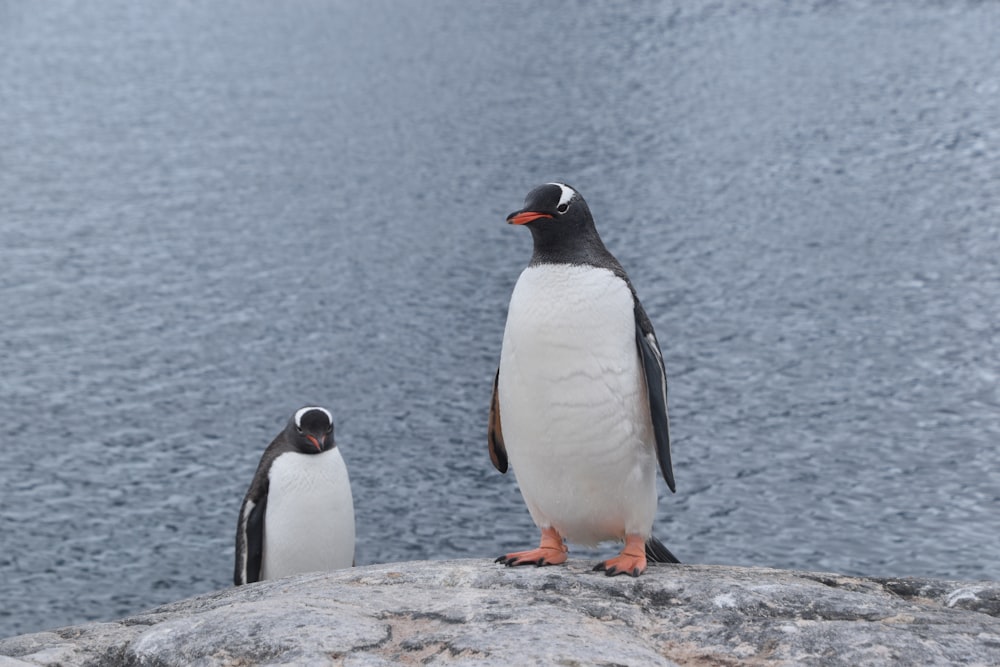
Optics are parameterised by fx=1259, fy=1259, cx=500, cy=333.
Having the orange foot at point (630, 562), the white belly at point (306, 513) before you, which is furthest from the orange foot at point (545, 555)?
the white belly at point (306, 513)

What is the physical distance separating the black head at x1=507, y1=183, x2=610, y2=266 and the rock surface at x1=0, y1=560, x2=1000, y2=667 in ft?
5.05

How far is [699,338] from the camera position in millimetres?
16844

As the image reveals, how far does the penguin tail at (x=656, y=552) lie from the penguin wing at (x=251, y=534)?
4.05m

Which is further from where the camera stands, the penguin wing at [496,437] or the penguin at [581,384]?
the penguin wing at [496,437]

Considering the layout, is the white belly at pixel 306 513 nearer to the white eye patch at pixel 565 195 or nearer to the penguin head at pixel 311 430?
the penguin head at pixel 311 430

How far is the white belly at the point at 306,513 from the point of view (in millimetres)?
9781

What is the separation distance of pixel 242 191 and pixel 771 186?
1027 cm

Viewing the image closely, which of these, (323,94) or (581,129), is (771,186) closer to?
(581,129)

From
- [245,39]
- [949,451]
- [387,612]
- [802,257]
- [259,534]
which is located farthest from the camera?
[245,39]

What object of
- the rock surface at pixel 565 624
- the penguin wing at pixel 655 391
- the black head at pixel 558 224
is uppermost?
the black head at pixel 558 224

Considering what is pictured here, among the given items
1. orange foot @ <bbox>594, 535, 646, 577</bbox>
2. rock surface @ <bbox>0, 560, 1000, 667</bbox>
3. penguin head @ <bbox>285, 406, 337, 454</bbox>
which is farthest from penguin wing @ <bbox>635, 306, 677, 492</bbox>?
penguin head @ <bbox>285, 406, 337, 454</bbox>

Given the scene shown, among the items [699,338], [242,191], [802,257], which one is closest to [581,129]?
[242,191]

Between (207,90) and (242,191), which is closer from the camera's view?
(242,191)

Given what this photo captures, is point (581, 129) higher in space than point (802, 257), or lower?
higher
